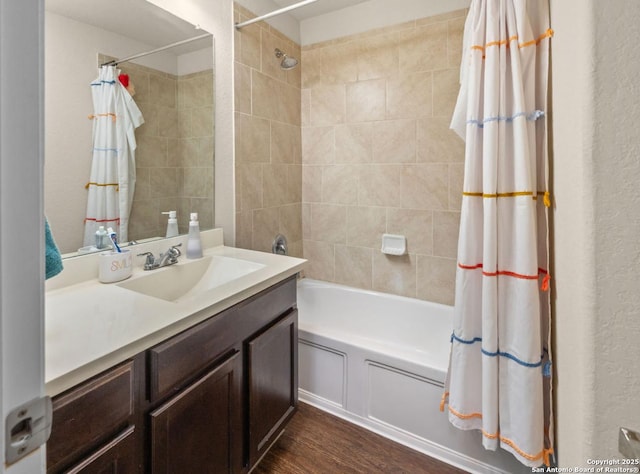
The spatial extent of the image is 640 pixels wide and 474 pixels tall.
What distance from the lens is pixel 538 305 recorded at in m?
1.18

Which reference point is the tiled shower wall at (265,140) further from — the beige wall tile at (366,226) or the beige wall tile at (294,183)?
the beige wall tile at (366,226)

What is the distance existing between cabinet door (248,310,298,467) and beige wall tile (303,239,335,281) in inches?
43.7

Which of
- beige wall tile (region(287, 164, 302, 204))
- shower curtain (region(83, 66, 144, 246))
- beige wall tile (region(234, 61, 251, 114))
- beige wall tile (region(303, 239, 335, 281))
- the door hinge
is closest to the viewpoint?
the door hinge

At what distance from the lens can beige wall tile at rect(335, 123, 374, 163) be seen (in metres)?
2.33

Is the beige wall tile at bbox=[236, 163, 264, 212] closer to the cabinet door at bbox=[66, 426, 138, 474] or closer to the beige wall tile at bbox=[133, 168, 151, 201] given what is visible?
the beige wall tile at bbox=[133, 168, 151, 201]

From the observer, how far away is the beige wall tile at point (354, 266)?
2.44 m

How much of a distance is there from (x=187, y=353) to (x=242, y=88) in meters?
1.58

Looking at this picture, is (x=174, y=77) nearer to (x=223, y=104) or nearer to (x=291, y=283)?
(x=223, y=104)

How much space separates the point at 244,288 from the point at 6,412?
834mm

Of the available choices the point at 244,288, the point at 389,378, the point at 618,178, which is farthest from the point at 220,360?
the point at 618,178

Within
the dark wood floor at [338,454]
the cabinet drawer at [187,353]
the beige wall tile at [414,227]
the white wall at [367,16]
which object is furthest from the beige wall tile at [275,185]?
the dark wood floor at [338,454]

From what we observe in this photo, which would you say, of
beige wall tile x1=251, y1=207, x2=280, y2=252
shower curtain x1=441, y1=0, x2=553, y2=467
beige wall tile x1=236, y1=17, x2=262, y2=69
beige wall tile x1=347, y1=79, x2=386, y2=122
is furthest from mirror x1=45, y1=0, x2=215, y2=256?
shower curtain x1=441, y1=0, x2=553, y2=467

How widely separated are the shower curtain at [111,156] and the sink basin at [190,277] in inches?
9.5

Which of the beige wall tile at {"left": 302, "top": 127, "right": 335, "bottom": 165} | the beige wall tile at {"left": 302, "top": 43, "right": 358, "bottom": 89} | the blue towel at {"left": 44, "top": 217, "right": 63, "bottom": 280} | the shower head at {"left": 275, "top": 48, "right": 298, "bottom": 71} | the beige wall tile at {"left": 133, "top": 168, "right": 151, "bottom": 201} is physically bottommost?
the blue towel at {"left": 44, "top": 217, "right": 63, "bottom": 280}
